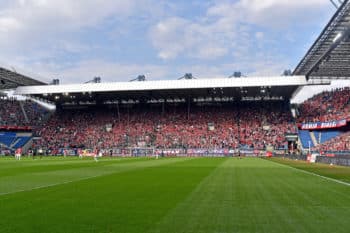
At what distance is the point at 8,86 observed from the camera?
7219 centimetres

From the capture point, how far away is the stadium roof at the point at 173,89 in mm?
64375

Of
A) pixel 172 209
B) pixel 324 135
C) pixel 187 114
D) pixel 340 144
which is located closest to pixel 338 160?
pixel 340 144

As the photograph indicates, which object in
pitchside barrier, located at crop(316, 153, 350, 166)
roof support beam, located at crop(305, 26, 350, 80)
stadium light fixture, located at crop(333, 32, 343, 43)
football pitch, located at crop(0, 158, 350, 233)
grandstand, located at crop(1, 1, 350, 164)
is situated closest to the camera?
football pitch, located at crop(0, 158, 350, 233)

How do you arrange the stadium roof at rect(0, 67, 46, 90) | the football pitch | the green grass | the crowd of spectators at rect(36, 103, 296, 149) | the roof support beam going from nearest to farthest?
the football pitch < the green grass < the roof support beam < the stadium roof at rect(0, 67, 46, 90) < the crowd of spectators at rect(36, 103, 296, 149)

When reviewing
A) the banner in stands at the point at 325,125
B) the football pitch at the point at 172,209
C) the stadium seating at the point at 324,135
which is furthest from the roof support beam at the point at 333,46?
the football pitch at the point at 172,209

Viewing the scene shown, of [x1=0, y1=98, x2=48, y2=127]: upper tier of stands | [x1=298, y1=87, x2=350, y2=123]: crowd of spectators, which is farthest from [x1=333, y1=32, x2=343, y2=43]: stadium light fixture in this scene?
[x1=0, y1=98, x2=48, y2=127]: upper tier of stands

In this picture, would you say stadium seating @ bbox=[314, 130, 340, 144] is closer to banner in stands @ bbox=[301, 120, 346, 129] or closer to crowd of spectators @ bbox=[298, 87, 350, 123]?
crowd of spectators @ bbox=[298, 87, 350, 123]

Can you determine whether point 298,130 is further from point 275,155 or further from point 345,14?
point 345,14

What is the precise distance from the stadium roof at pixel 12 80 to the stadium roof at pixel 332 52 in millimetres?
44225

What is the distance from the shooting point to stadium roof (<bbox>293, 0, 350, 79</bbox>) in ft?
119

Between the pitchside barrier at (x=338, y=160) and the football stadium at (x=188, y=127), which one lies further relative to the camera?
the pitchside barrier at (x=338, y=160)

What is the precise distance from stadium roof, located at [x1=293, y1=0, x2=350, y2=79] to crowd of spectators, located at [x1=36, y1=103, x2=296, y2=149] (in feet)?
44.9

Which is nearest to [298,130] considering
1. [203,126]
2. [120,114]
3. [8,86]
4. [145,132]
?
[203,126]

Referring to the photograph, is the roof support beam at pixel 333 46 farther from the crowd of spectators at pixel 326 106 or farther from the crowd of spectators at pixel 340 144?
the crowd of spectators at pixel 340 144
